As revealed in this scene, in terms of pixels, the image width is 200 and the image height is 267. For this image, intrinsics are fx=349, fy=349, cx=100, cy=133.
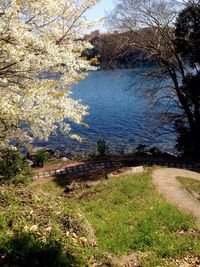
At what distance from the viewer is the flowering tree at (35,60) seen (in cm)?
862

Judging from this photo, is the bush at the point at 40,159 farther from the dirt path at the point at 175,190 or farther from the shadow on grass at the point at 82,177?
the dirt path at the point at 175,190

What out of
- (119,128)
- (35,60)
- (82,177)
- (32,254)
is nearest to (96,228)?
(32,254)

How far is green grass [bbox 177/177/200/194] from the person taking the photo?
16858 mm

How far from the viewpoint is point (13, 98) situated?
9203 millimetres

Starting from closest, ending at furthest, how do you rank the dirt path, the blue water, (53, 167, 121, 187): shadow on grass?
the dirt path < (53, 167, 121, 187): shadow on grass < the blue water

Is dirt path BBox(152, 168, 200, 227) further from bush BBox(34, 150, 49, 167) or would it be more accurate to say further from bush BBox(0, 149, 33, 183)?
bush BBox(34, 150, 49, 167)

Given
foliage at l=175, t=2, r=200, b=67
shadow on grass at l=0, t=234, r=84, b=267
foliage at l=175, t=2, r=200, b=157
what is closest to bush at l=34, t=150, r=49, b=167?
foliage at l=175, t=2, r=200, b=157

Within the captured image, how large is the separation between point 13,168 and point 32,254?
31.4ft

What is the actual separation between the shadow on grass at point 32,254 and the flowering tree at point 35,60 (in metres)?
2.94

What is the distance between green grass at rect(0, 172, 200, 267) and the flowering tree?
2428mm

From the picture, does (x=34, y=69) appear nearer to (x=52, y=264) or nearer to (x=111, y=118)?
(x=52, y=264)

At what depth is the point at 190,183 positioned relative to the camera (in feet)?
58.1

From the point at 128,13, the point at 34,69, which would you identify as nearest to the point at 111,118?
the point at 128,13

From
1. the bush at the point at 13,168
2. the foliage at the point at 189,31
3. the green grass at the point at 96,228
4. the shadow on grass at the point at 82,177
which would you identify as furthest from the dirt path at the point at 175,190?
the foliage at the point at 189,31
